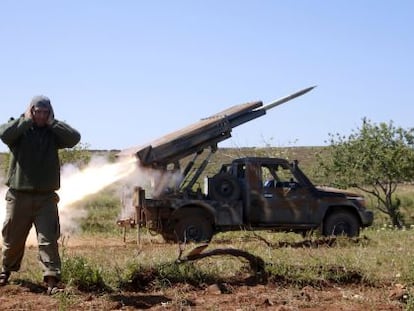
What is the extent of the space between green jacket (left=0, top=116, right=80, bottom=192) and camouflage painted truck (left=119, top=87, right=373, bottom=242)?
6.61 m

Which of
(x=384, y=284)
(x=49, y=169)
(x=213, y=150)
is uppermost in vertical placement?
(x=213, y=150)

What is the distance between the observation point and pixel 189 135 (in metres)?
14.7

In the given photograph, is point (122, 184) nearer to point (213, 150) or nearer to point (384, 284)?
point (213, 150)

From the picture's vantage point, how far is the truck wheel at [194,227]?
14391 mm

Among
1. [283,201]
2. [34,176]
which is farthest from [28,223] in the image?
[283,201]

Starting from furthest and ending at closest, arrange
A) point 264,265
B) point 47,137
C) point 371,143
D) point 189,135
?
point 371,143 → point 189,135 → point 264,265 → point 47,137

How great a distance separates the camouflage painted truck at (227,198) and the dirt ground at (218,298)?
271 inches

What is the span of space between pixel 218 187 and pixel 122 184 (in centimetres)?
206

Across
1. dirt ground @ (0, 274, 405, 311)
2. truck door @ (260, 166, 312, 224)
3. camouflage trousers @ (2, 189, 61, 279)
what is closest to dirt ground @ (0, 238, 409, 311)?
dirt ground @ (0, 274, 405, 311)

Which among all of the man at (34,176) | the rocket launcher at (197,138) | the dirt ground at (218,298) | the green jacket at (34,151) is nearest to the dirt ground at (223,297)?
the dirt ground at (218,298)

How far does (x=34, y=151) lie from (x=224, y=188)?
25.7 ft

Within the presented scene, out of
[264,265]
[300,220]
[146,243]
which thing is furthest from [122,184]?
[264,265]

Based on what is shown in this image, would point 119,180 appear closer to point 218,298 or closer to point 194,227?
point 194,227

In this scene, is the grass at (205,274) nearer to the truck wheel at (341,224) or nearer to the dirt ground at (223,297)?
the dirt ground at (223,297)
